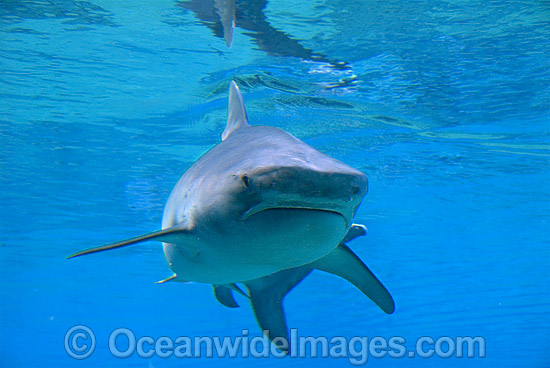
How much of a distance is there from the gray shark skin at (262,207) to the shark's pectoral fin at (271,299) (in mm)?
1169

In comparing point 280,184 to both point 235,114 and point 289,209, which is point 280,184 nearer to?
point 289,209

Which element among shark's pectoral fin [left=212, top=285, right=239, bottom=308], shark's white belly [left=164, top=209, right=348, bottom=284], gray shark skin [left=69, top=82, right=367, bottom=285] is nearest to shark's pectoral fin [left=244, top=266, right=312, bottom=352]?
shark's pectoral fin [left=212, top=285, right=239, bottom=308]

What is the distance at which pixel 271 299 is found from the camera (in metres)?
5.07

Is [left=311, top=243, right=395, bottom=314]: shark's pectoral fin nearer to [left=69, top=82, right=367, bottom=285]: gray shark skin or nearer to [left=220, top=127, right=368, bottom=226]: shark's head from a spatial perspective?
[left=69, top=82, right=367, bottom=285]: gray shark skin

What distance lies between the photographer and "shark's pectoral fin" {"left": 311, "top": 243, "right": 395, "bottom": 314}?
4254mm

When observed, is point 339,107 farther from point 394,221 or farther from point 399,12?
point 394,221

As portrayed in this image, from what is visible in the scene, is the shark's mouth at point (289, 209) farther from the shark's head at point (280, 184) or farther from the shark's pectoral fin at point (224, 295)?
the shark's pectoral fin at point (224, 295)

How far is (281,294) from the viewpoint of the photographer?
5137 millimetres

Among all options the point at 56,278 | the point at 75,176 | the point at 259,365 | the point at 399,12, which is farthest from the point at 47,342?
the point at 399,12

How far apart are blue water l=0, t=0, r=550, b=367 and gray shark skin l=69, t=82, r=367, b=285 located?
634cm

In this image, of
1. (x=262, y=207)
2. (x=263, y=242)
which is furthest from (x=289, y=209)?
(x=263, y=242)

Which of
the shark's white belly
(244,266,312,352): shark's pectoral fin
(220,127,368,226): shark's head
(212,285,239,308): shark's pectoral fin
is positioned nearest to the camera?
(220,127,368,226): shark's head

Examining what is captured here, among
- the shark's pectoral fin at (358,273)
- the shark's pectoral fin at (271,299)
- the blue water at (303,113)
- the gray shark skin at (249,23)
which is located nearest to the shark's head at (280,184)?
the shark's pectoral fin at (358,273)

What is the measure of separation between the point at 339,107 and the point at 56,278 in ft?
100
